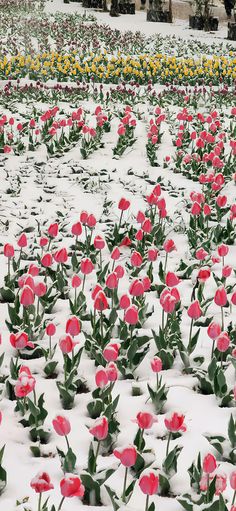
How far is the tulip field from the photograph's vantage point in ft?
7.85

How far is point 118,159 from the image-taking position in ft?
27.4

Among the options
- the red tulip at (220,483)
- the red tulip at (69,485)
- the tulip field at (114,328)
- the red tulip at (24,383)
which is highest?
the red tulip at (69,485)

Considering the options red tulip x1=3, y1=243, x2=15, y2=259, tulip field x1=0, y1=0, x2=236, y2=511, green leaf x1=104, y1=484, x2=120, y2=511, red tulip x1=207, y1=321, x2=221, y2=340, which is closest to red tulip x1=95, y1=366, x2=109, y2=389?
tulip field x1=0, y1=0, x2=236, y2=511

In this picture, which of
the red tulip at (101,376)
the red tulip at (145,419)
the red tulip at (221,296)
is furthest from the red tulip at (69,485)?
the red tulip at (221,296)

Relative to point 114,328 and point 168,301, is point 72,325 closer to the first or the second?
point 168,301

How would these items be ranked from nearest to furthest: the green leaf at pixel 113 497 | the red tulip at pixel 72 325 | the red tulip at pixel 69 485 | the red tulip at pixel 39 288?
the red tulip at pixel 69 485, the green leaf at pixel 113 497, the red tulip at pixel 72 325, the red tulip at pixel 39 288

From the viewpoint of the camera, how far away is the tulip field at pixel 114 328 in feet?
7.85

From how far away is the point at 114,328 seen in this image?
12.4 ft

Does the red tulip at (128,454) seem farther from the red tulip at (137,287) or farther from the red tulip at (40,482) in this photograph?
the red tulip at (137,287)

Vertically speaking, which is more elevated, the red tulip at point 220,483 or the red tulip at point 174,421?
the red tulip at point 174,421

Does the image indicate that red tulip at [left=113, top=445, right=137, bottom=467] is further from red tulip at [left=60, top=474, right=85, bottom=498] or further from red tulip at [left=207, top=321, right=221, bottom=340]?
red tulip at [left=207, top=321, right=221, bottom=340]

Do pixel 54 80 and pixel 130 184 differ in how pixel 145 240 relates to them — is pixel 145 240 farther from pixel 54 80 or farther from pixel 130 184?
pixel 54 80

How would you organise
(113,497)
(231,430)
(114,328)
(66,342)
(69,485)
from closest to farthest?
(69,485)
(113,497)
(231,430)
(66,342)
(114,328)

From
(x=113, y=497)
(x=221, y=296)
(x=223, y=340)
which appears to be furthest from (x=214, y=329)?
(x=113, y=497)
